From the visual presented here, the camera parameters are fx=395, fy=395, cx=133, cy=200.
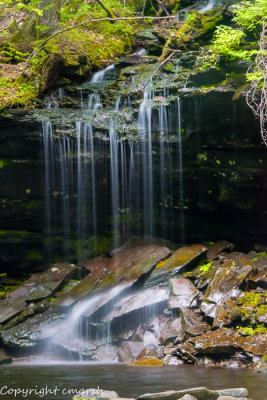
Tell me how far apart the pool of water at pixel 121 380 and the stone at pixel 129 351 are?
1.76ft

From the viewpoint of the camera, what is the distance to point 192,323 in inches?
309

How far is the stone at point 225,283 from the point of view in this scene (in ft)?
26.2

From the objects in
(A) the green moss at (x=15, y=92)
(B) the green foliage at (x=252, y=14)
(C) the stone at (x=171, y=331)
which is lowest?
(C) the stone at (x=171, y=331)

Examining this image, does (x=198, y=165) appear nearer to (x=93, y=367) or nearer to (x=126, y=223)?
Result: (x=126, y=223)

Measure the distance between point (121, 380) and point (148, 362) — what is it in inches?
55.2

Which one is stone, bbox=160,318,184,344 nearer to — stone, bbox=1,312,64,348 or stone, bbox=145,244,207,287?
stone, bbox=145,244,207,287

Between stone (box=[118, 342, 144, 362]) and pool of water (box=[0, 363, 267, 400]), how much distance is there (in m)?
0.54

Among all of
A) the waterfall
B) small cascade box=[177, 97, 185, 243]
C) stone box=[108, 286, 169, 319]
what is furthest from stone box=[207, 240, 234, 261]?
stone box=[108, 286, 169, 319]

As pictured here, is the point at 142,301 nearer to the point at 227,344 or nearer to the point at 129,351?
the point at 129,351

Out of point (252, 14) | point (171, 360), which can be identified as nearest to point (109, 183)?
point (171, 360)

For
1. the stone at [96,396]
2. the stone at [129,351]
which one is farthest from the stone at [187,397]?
the stone at [129,351]

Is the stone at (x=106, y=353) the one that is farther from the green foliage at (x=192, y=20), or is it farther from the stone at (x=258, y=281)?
the green foliage at (x=192, y=20)

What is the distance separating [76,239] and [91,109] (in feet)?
13.2

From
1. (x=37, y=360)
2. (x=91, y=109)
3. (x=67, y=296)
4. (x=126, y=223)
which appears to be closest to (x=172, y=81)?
(x=91, y=109)
